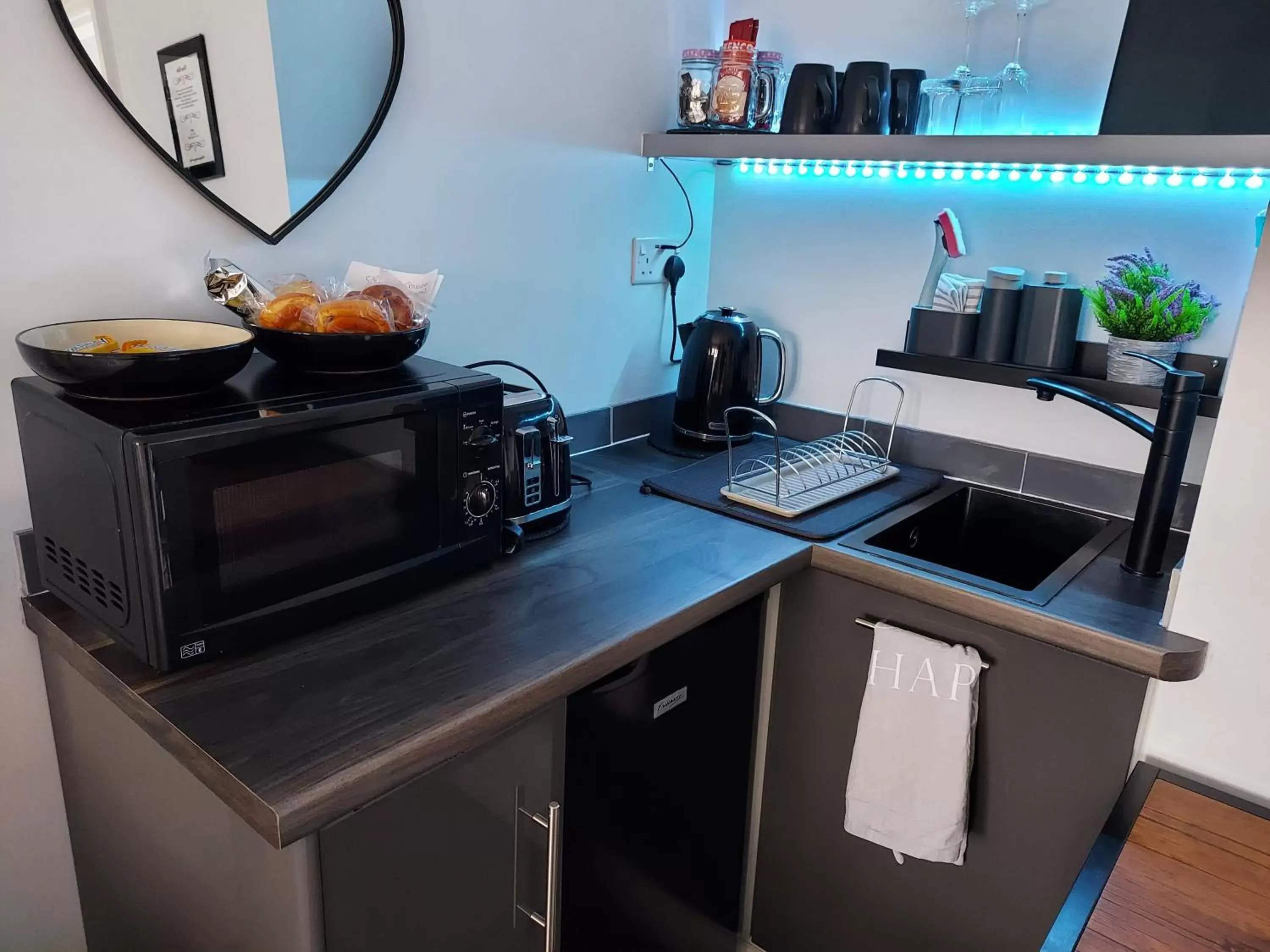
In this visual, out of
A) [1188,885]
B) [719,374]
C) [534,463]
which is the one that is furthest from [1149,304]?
[534,463]

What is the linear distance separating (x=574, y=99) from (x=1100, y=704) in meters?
1.38

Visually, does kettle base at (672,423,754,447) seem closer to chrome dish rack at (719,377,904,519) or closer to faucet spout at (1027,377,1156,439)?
chrome dish rack at (719,377,904,519)

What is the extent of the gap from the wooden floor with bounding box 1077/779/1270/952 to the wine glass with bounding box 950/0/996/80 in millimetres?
1211

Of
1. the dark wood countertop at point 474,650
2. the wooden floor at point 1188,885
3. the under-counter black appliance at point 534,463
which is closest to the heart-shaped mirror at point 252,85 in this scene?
the under-counter black appliance at point 534,463

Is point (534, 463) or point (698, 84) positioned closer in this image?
point (534, 463)

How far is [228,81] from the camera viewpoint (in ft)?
4.07

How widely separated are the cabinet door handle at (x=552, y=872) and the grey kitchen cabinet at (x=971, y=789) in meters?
0.56

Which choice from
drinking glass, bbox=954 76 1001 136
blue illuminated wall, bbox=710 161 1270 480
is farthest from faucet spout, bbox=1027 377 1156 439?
drinking glass, bbox=954 76 1001 136

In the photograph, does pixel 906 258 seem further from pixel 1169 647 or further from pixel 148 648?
pixel 148 648

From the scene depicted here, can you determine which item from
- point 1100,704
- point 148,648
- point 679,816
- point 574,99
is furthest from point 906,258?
point 148,648

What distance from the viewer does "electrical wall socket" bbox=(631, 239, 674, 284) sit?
193cm

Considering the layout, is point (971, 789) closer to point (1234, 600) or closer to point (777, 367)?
point (1234, 600)

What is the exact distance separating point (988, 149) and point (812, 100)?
0.40m

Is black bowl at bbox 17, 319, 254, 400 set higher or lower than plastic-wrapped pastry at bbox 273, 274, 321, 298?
lower
